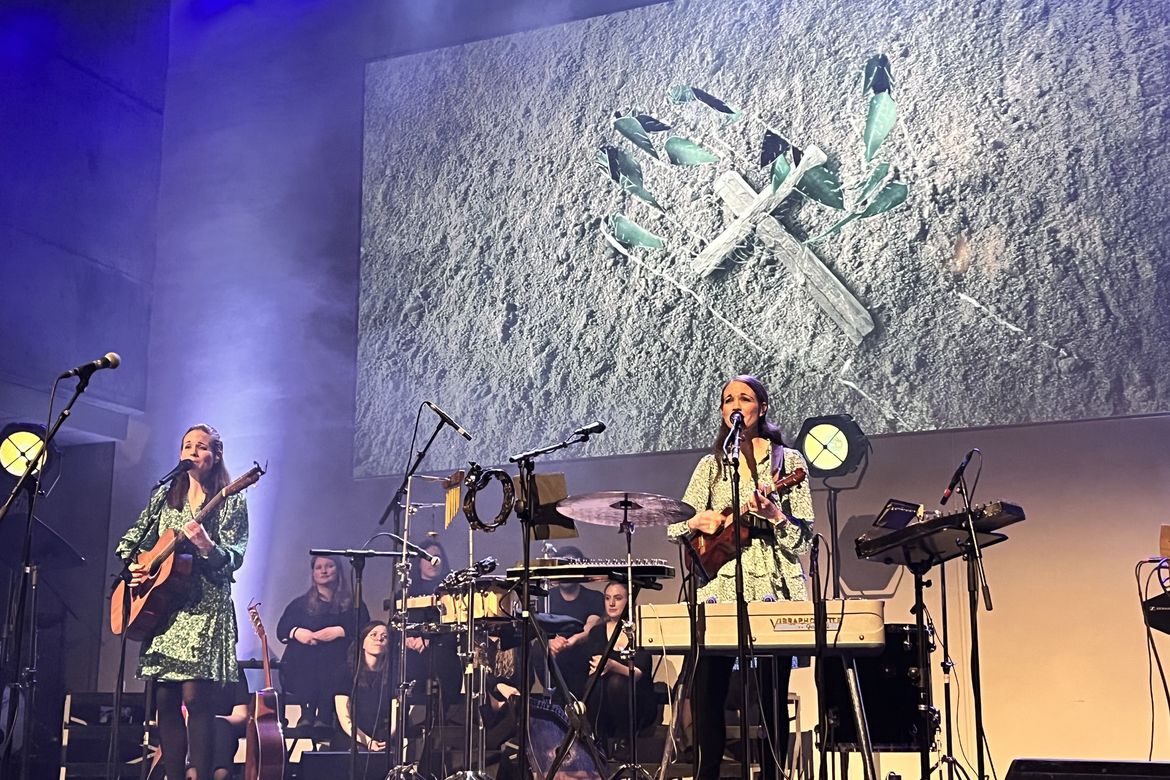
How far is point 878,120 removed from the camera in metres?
6.43

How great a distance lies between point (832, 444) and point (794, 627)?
2445 mm

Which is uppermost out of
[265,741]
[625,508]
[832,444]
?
[832,444]

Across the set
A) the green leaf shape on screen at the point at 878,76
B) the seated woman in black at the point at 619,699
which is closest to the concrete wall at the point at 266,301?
the seated woman in black at the point at 619,699

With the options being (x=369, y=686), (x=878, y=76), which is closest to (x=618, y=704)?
(x=369, y=686)

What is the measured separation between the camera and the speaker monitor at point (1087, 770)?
321 cm

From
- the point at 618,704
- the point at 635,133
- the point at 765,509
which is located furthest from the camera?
the point at 635,133

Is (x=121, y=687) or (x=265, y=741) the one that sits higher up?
(x=121, y=687)

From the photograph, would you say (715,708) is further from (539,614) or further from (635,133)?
(635,133)

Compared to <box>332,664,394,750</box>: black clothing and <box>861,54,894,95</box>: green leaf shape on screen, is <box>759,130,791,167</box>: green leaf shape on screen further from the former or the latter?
<box>332,664,394,750</box>: black clothing

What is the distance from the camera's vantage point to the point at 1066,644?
5758mm

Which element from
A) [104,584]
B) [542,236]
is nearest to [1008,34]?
[542,236]

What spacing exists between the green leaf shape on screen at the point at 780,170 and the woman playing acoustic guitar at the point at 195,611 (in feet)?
11.0

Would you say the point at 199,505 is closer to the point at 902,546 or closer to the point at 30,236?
the point at 30,236

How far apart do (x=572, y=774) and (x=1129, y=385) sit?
3.29 m
